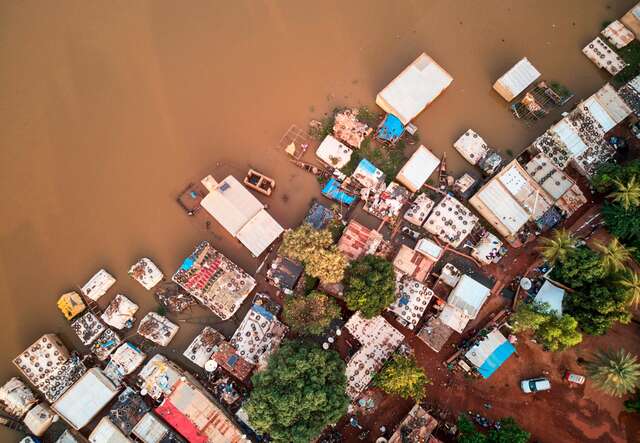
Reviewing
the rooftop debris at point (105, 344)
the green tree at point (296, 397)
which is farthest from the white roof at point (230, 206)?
the rooftop debris at point (105, 344)

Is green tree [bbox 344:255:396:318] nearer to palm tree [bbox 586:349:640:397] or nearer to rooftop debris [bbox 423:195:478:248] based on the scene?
rooftop debris [bbox 423:195:478:248]

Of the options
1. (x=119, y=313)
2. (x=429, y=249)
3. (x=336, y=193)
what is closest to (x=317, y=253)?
(x=336, y=193)

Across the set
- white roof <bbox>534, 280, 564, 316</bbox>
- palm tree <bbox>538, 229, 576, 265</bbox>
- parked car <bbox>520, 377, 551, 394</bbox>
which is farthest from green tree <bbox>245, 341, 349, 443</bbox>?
palm tree <bbox>538, 229, 576, 265</bbox>

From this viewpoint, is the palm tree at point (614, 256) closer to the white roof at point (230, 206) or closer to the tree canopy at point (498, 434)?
the tree canopy at point (498, 434)

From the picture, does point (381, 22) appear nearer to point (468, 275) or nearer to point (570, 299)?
point (468, 275)

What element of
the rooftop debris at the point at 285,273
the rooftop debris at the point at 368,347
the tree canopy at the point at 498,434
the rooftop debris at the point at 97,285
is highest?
the rooftop debris at the point at 97,285

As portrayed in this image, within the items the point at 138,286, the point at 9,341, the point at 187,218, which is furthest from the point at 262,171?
the point at 9,341
